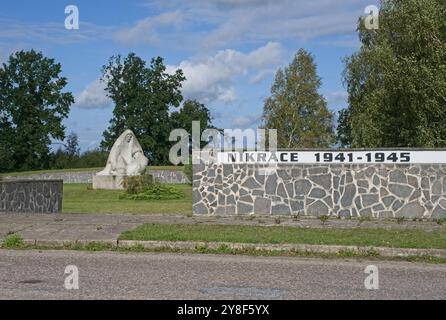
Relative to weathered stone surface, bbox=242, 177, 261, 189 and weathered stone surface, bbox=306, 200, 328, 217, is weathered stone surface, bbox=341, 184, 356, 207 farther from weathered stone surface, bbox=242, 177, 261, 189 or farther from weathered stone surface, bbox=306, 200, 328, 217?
weathered stone surface, bbox=242, 177, 261, 189

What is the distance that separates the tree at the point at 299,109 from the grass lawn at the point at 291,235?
44840mm

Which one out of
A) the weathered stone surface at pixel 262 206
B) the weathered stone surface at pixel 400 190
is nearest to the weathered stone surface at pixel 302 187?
the weathered stone surface at pixel 262 206

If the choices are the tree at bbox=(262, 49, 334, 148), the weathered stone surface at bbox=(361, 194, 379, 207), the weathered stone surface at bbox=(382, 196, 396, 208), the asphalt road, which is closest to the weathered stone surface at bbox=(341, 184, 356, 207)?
the weathered stone surface at bbox=(361, 194, 379, 207)

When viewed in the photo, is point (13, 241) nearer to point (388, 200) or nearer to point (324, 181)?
point (324, 181)

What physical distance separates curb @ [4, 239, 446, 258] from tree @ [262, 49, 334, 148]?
4692 centimetres

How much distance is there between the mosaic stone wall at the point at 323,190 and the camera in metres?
17.8

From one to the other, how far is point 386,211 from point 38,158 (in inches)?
2051

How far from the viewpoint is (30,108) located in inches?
2532

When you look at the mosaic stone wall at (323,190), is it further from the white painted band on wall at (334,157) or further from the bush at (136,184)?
the bush at (136,184)

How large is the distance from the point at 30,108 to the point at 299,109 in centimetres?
2649

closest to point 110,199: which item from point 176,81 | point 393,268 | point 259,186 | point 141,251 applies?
point 259,186

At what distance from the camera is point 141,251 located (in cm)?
1249

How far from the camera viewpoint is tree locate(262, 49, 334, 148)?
196 feet
